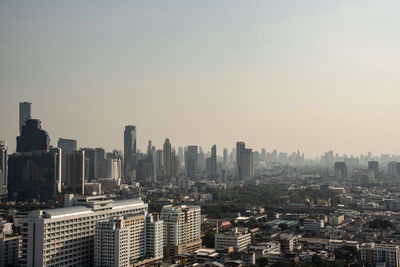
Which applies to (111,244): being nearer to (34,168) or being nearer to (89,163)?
(34,168)

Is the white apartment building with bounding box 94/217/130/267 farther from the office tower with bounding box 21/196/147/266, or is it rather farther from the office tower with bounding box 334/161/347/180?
the office tower with bounding box 334/161/347/180

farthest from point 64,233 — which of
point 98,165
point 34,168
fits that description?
point 98,165

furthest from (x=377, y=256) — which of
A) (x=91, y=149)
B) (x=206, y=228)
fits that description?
(x=91, y=149)

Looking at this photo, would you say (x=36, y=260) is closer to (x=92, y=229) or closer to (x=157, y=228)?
(x=92, y=229)

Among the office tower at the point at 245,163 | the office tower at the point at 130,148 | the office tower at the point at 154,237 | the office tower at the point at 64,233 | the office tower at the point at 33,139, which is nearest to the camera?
the office tower at the point at 64,233

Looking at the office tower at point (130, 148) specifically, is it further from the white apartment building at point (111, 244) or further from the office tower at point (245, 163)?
the white apartment building at point (111, 244)

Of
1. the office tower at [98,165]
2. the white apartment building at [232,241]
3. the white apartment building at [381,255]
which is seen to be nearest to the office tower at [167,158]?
the office tower at [98,165]

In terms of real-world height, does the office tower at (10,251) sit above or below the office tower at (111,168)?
below
